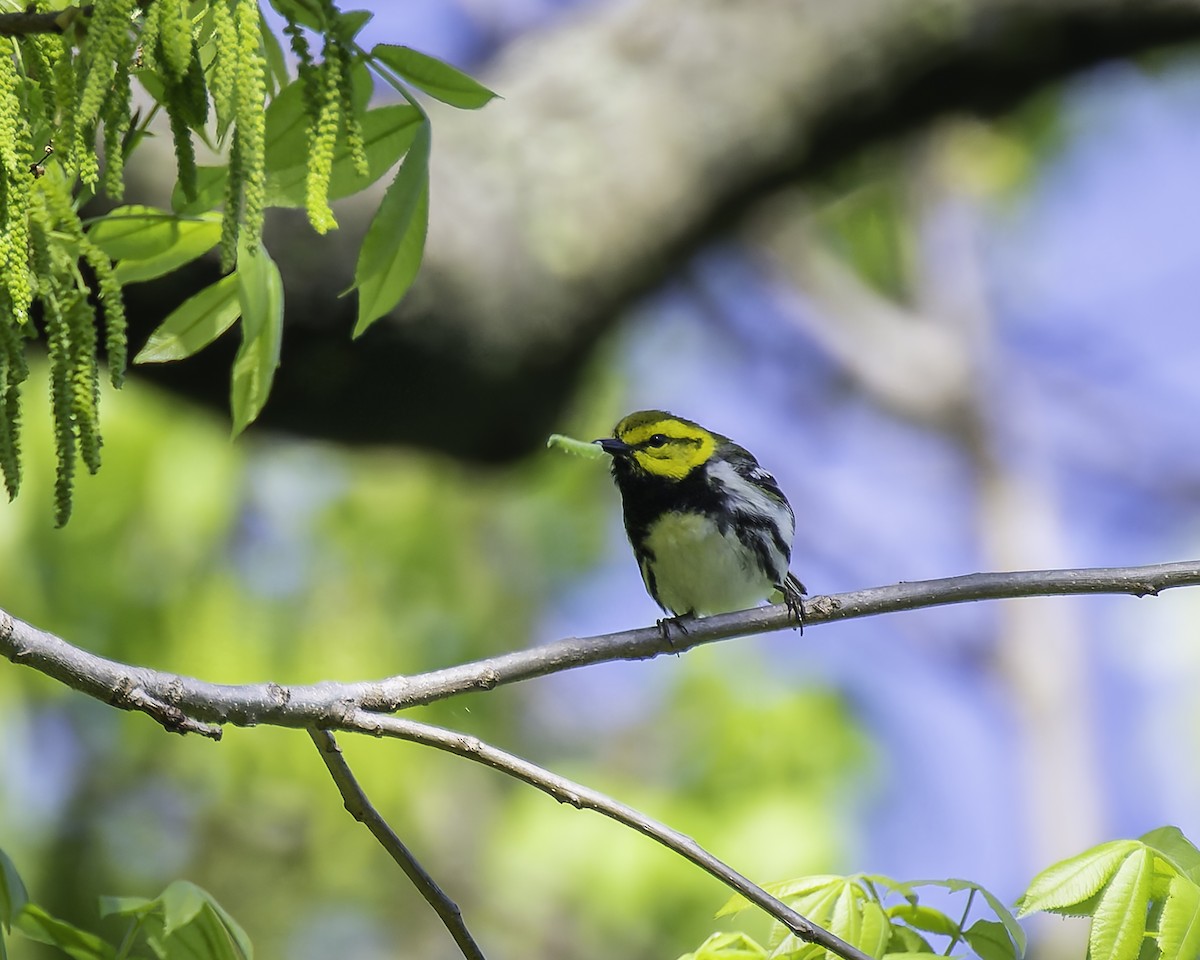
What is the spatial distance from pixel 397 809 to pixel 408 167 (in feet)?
11.3

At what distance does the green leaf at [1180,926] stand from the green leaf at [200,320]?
3.67 feet

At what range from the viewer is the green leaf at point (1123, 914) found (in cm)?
130

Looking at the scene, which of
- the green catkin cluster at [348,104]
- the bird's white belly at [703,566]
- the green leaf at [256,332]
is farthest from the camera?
the bird's white belly at [703,566]

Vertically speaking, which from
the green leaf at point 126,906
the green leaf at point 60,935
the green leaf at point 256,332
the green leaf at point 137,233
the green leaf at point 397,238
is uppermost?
the green leaf at point 397,238

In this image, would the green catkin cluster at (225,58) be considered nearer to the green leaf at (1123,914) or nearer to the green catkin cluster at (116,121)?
the green catkin cluster at (116,121)

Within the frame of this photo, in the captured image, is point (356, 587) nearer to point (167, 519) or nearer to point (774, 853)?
point (167, 519)

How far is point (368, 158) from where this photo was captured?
1382 millimetres

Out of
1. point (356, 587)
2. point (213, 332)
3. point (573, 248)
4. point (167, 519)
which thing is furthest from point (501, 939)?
point (213, 332)

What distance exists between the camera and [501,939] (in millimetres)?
5918

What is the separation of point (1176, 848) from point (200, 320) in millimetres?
1169

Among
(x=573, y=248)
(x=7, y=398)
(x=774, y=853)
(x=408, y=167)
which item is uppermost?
(x=573, y=248)

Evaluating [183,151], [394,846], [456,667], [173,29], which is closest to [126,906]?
[394,846]

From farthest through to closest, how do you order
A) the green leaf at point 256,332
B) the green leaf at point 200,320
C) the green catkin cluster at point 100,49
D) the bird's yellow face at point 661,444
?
the bird's yellow face at point 661,444
the green leaf at point 200,320
the green leaf at point 256,332
the green catkin cluster at point 100,49

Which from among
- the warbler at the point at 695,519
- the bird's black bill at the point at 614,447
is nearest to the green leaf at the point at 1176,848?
the warbler at the point at 695,519
